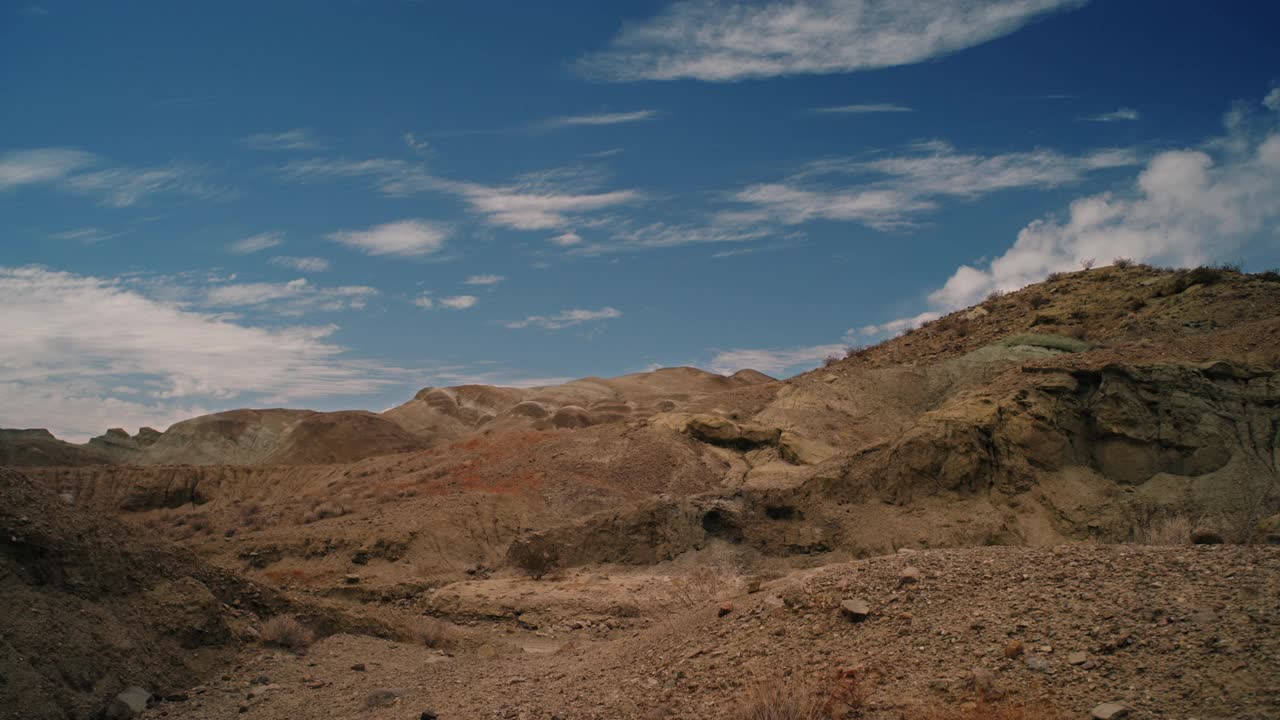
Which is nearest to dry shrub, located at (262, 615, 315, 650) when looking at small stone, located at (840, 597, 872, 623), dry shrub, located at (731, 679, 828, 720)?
dry shrub, located at (731, 679, 828, 720)

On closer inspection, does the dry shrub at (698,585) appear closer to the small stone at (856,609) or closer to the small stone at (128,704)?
the small stone at (856,609)

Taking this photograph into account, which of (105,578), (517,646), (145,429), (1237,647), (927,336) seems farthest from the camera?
(145,429)

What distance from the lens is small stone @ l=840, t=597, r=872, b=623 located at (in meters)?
6.63

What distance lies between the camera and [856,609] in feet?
21.9

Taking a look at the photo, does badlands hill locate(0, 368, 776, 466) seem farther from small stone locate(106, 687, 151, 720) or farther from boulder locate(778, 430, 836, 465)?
small stone locate(106, 687, 151, 720)

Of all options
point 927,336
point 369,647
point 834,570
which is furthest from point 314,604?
point 927,336

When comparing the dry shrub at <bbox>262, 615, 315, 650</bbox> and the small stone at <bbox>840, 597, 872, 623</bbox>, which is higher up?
the small stone at <bbox>840, 597, 872, 623</bbox>

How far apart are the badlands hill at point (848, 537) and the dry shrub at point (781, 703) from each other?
0.13ft

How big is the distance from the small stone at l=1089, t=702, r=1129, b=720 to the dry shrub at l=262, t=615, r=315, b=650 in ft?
28.0

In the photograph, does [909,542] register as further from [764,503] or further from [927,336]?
[927,336]

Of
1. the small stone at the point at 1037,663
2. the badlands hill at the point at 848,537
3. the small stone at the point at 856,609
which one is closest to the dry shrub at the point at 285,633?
the badlands hill at the point at 848,537

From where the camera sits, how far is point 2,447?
1929 inches

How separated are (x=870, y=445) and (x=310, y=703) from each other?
500 inches

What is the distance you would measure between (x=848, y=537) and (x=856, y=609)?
966cm
